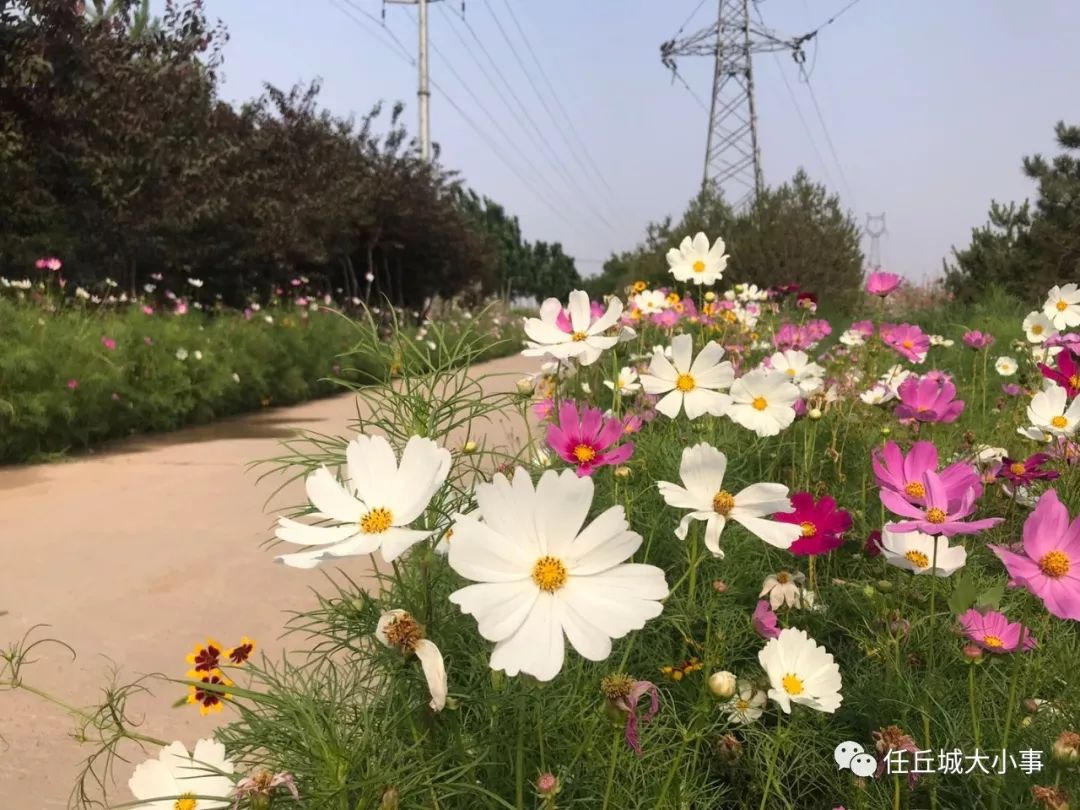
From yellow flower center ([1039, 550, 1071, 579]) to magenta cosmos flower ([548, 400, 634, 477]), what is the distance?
46 cm

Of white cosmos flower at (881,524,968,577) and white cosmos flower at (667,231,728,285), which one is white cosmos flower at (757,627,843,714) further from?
white cosmos flower at (667,231,728,285)

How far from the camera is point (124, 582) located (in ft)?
8.65

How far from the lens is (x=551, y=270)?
45312 millimetres

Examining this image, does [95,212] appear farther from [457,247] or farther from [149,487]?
[457,247]

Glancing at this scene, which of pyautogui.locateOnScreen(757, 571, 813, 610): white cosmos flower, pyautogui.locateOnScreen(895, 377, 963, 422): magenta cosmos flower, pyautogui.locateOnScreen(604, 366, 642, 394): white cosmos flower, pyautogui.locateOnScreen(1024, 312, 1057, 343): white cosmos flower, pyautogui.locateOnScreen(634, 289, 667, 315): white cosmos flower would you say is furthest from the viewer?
pyautogui.locateOnScreen(634, 289, 667, 315): white cosmos flower

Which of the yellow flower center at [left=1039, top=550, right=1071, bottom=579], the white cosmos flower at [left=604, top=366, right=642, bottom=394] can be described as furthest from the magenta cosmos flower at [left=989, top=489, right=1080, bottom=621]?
the white cosmos flower at [left=604, top=366, right=642, bottom=394]

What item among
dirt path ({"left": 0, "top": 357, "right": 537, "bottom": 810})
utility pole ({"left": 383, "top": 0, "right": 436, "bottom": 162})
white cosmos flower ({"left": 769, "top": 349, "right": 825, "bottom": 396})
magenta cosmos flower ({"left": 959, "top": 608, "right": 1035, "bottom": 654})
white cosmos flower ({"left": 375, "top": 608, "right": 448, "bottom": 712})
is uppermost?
utility pole ({"left": 383, "top": 0, "right": 436, "bottom": 162})

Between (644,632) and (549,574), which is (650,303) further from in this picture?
(549,574)

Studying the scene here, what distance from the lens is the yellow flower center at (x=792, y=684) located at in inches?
34.2

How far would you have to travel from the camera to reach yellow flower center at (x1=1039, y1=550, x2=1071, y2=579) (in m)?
0.74

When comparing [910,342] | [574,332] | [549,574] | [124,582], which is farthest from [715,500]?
[124,582]

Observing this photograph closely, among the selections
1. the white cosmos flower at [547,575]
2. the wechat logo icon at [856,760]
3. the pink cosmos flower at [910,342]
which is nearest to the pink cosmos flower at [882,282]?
the pink cosmos flower at [910,342]

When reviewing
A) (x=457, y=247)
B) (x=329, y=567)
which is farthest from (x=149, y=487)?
(x=457, y=247)

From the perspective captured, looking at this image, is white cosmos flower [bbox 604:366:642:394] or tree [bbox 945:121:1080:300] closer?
white cosmos flower [bbox 604:366:642:394]
